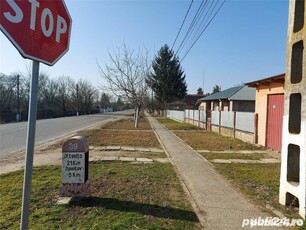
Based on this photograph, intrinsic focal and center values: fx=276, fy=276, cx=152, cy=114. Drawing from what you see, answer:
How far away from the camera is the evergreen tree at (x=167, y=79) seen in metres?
58.0

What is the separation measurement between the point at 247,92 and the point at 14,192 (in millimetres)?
22912

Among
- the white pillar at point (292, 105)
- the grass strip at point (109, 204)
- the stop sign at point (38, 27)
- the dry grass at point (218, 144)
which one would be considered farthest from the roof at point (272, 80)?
the stop sign at point (38, 27)

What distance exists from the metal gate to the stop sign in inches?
449

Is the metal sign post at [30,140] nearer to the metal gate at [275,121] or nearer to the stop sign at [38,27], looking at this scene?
the stop sign at [38,27]

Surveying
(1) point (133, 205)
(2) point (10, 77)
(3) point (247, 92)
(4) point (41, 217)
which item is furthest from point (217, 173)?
(2) point (10, 77)

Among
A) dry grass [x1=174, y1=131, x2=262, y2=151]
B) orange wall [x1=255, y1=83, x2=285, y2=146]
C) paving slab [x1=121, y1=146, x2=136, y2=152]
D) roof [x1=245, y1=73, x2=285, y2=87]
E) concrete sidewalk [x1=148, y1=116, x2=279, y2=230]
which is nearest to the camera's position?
concrete sidewalk [x1=148, y1=116, x2=279, y2=230]

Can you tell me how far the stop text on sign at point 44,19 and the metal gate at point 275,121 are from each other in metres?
11.4

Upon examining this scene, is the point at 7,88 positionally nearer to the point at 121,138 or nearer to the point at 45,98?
the point at 45,98

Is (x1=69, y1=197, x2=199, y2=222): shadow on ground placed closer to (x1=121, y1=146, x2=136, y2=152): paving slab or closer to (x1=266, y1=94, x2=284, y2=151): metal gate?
(x1=121, y1=146, x2=136, y2=152): paving slab

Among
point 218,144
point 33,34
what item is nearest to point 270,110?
point 218,144

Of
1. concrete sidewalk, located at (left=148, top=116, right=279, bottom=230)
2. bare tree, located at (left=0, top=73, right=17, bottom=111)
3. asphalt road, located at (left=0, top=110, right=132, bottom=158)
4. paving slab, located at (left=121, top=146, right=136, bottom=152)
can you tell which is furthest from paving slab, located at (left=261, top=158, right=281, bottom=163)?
bare tree, located at (left=0, top=73, right=17, bottom=111)

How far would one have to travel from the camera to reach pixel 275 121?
12.6 metres

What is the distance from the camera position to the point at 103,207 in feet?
15.8

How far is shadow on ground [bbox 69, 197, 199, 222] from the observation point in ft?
14.8
